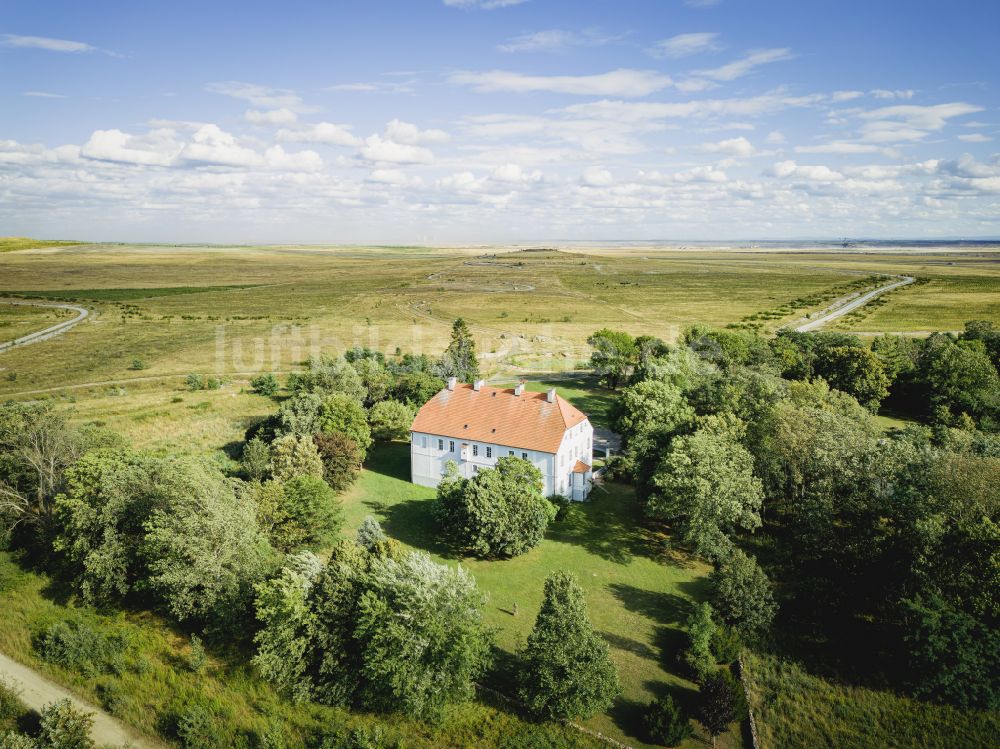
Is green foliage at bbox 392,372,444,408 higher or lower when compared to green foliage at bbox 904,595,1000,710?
higher

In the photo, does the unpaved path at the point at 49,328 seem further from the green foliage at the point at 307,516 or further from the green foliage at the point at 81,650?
the green foliage at the point at 81,650

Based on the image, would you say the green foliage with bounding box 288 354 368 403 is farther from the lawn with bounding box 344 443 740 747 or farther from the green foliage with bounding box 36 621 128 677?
the green foliage with bounding box 36 621 128 677

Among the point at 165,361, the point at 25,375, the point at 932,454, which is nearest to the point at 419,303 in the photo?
the point at 165,361

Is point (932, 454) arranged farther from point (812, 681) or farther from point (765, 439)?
point (812, 681)

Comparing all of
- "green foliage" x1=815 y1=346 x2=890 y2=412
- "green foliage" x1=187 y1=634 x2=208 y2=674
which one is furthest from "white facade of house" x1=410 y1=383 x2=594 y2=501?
"green foliage" x1=815 y1=346 x2=890 y2=412

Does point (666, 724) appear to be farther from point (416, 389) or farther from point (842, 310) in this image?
point (842, 310)

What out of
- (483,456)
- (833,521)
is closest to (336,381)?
(483,456)
